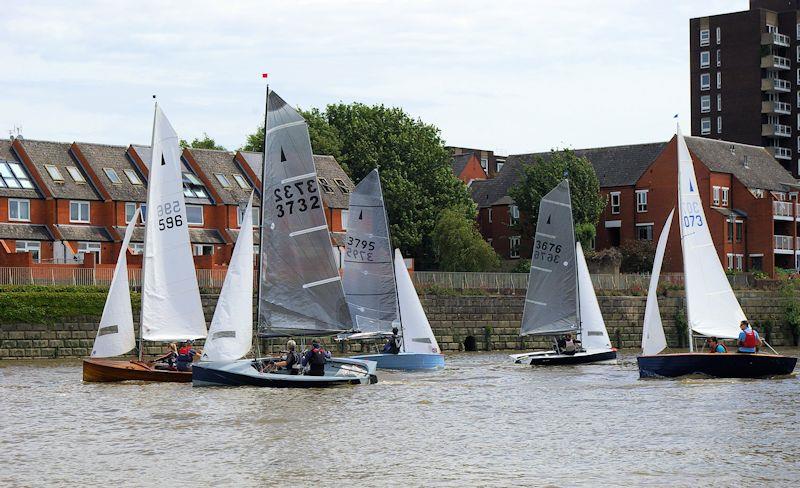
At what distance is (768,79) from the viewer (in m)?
133

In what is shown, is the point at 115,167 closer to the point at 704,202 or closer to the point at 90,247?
the point at 90,247

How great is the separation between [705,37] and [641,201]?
37.8 metres

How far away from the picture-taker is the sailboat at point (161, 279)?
45.5 metres

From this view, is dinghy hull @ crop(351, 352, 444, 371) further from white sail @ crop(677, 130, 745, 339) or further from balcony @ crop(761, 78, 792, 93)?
balcony @ crop(761, 78, 792, 93)

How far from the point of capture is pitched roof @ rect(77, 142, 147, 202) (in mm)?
79312

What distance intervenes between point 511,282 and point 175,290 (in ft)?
116

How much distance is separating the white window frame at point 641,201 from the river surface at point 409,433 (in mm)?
55264

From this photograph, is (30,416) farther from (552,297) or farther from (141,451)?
(552,297)

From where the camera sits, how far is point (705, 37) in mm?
133875

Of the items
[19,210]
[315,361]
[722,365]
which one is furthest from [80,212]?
[722,365]

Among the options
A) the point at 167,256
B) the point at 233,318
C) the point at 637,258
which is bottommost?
the point at 233,318

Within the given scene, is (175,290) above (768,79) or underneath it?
underneath

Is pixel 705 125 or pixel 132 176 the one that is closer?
pixel 132 176

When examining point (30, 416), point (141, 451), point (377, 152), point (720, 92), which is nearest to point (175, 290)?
point (30, 416)
